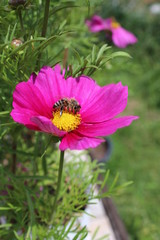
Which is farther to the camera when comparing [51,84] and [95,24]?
[95,24]

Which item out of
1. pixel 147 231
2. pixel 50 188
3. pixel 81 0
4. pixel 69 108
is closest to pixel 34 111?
pixel 69 108

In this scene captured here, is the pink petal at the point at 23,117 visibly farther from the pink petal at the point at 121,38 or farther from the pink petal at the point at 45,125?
the pink petal at the point at 121,38

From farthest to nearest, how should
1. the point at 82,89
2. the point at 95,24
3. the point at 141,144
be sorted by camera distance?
1. the point at 141,144
2. the point at 95,24
3. the point at 82,89

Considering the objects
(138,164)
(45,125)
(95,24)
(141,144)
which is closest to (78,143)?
(45,125)

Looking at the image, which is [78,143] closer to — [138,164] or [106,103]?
[106,103]

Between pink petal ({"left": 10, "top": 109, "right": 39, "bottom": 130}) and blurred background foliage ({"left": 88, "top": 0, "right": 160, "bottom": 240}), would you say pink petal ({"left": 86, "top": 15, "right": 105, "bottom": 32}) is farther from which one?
pink petal ({"left": 10, "top": 109, "right": 39, "bottom": 130})

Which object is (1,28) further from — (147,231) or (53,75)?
(147,231)
